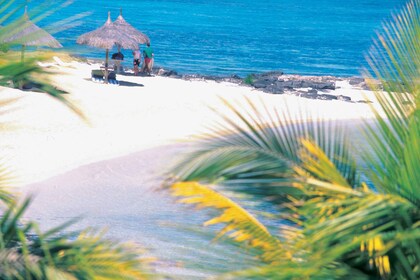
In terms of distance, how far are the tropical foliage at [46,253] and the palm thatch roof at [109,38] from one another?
18.3m

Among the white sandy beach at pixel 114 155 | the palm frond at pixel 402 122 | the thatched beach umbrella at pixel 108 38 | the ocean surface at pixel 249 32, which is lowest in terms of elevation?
the white sandy beach at pixel 114 155

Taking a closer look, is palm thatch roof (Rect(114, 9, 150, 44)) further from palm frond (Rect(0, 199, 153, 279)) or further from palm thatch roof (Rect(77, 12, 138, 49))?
palm frond (Rect(0, 199, 153, 279))

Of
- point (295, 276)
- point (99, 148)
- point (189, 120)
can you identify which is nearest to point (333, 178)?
point (295, 276)

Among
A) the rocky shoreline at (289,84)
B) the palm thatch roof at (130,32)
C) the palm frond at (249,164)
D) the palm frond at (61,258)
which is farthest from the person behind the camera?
the rocky shoreline at (289,84)

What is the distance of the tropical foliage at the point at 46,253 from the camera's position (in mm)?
3123

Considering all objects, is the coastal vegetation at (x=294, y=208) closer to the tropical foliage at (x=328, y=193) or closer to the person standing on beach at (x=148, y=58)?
the tropical foliage at (x=328, y=193)

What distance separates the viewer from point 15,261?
3232 millimetres

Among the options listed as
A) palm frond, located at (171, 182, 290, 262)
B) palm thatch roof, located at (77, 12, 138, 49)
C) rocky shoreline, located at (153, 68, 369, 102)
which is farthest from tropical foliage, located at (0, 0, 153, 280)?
rocky shoreline, located at (153, 68, 369, 102)

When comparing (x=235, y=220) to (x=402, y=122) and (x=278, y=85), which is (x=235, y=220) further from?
(x=278, y=85)

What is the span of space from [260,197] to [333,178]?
1.80 feet

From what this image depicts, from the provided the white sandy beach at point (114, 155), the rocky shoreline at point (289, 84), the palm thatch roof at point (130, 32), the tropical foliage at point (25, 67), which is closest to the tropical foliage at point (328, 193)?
the tropical foliage at point (25, 67)

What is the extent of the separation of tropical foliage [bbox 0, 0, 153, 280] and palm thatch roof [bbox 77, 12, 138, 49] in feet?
60.0

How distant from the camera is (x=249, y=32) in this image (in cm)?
6756

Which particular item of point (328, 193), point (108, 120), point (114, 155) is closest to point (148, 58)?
point (108, 120)
